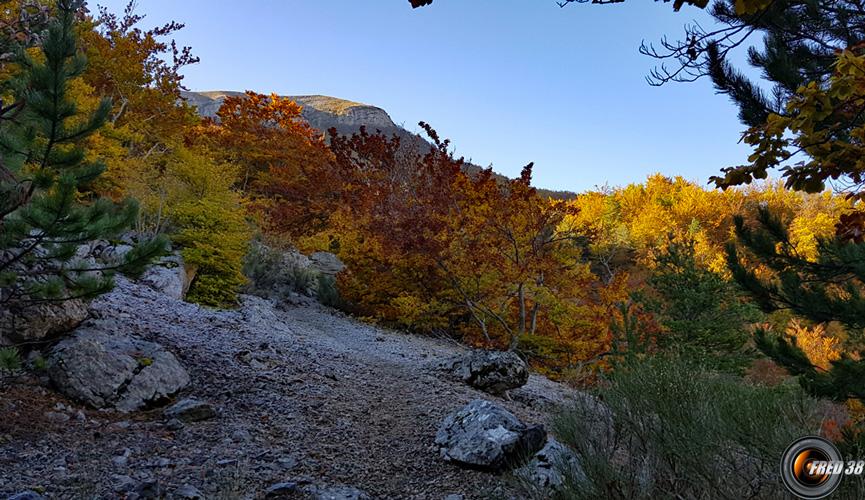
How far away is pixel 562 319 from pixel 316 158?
48.5 feet

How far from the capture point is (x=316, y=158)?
20.7m

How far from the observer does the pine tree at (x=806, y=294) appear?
5.11 metres

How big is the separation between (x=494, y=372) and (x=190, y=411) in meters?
3.40

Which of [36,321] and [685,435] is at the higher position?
[685,435]

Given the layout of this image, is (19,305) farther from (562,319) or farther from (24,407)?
(562,319)

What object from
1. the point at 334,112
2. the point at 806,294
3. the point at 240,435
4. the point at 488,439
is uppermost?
the point at 334,112

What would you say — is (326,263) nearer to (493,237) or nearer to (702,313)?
(493,237)

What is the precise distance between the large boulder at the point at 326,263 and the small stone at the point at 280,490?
12.1 meters

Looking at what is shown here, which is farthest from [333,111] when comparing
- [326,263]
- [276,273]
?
[276,273]

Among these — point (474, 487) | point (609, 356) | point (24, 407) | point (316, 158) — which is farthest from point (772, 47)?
point (316, 158)

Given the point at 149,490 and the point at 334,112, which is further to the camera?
the point at 334,112

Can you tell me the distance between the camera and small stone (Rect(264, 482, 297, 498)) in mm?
2771

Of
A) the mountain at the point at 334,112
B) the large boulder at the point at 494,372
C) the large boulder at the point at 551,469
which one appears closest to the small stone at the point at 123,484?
the large boulder at the point at 551,469

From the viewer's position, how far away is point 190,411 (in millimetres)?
3740
